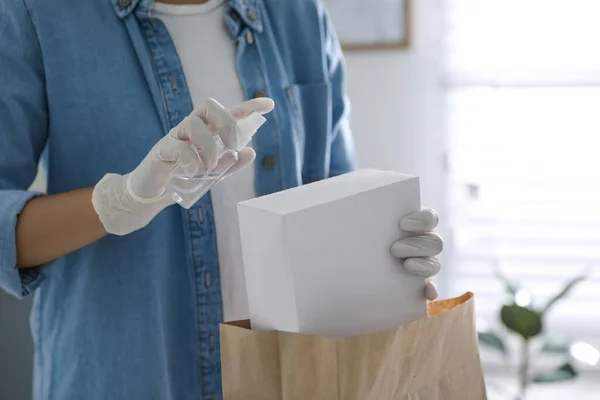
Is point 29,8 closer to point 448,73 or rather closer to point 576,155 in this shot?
point 448,73

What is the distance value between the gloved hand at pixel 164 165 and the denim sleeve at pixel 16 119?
0.36ft

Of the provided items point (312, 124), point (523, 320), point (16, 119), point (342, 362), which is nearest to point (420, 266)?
point (342, 362)

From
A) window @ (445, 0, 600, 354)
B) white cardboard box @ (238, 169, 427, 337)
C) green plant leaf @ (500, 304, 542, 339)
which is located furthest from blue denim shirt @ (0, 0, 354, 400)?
window @ (445, 0, 600, 354)

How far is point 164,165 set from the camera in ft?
2.83

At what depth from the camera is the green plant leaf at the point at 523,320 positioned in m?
1.77

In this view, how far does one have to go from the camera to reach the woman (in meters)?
0.91

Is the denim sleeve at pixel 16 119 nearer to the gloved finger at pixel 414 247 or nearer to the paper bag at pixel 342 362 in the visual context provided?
the paper bag at pixel 342 362

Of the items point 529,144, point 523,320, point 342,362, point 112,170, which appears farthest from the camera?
point 529,144

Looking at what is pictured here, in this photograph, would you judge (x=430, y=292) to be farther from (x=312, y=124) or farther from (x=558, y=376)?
(x=558, y=376)

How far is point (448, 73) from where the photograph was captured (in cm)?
199

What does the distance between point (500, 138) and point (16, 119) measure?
137 cm

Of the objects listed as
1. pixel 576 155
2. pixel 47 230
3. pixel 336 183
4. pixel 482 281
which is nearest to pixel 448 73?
pixel 576 155

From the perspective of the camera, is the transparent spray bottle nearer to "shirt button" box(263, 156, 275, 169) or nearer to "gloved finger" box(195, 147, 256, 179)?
"gloved finger" box(195, 147, 256, 179)

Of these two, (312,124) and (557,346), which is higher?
(312,124)
